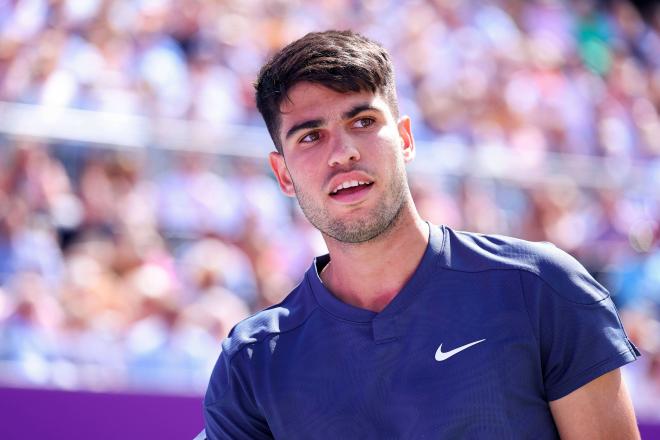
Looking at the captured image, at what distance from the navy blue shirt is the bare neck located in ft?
0.13

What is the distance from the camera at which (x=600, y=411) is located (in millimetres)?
2070

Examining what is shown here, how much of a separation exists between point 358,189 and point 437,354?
0.41m

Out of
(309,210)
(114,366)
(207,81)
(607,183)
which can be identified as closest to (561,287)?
(309,210)

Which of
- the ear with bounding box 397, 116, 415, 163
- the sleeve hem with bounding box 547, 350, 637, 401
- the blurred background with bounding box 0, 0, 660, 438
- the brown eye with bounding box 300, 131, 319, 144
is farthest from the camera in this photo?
the blurred background with bounding box 0, 0, 660, 438

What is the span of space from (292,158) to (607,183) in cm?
543

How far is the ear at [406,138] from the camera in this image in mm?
2488

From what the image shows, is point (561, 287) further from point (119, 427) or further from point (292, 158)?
point (119, 427)

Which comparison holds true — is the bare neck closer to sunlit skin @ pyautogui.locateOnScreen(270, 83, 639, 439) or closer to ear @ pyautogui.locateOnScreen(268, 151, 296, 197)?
sunlit skin @ pyautogui.locateOnScreen(270, 83, 639, 439)

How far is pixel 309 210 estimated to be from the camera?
240 centimetres

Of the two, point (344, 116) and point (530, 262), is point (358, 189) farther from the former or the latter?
point (530, 262)

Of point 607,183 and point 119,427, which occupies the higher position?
point 607,183

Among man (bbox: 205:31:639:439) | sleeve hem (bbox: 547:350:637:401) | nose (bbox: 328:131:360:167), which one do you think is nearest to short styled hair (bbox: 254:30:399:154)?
man (bbox: 205:31:639:439)

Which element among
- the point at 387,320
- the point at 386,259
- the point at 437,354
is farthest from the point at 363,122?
the point at 437,354

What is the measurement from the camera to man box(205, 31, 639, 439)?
6.87ft
